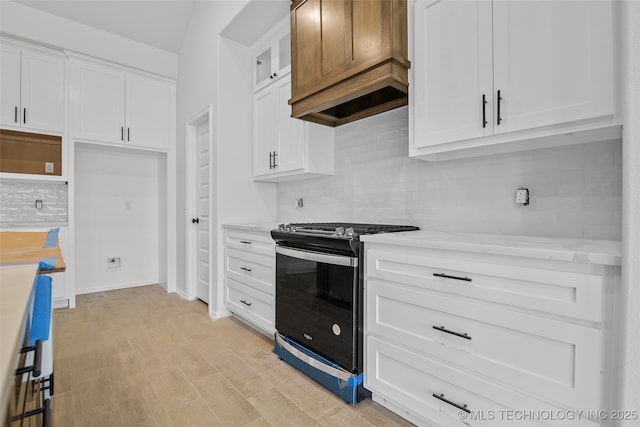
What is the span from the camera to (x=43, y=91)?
3430 millimetres

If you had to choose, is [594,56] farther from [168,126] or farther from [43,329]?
[168,126]

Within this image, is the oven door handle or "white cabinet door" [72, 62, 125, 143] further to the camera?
"white cabinet door" [72, 62, 125, 143]

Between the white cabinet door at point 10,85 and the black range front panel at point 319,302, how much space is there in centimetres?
324

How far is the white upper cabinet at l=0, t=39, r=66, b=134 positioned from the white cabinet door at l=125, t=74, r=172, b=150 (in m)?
0.65

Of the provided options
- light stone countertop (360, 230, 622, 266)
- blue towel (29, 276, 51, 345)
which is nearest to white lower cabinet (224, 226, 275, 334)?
light stone countertop (360, 230, 622, 266)

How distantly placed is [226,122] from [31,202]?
231 centimetres

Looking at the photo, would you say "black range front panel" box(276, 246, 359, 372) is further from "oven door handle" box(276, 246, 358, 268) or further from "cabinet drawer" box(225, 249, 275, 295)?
"cabinet drawer" box(225, 249, 275, 295)

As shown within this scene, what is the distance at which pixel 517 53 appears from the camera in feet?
4.59

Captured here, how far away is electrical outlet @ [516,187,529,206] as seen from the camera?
1.66m

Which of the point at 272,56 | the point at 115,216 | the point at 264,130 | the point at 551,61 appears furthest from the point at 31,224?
the point at 551,61

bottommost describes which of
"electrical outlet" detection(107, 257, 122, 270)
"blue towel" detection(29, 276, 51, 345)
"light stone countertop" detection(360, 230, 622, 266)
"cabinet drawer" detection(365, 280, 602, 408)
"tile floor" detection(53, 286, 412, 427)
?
"tile floor" detection(53, 286, 412, 427)

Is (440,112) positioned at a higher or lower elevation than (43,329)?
higher

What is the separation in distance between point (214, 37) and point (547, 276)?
11.5 ft

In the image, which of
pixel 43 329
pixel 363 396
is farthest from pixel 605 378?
pixel 43 329
